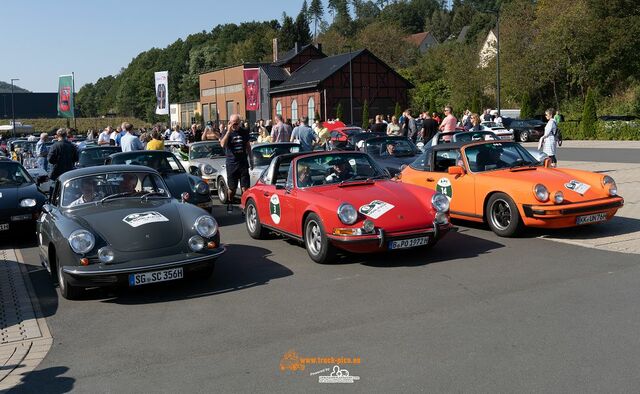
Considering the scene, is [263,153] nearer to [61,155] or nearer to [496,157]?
[61,155]

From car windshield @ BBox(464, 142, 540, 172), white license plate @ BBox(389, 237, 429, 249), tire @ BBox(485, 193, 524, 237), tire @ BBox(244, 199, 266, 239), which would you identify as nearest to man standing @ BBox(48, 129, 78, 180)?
tire @ BBox(244, 199, 266, 239)

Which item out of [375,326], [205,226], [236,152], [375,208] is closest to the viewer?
[375,326]

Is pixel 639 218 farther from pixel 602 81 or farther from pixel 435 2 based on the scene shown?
pixel 435 2

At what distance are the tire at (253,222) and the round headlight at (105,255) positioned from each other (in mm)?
3746

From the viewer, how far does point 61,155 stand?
14.7 meters

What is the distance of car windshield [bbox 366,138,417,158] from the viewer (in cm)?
1647

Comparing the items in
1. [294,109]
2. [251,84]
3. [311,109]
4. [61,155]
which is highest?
[251,84]

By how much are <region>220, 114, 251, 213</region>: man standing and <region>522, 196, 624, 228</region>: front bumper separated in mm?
5911

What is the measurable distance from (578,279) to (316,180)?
3.80 m

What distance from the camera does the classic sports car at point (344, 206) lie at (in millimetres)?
8305

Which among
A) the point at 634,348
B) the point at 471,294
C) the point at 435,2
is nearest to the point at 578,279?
the point at 471,294

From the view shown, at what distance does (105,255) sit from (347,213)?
114 inches

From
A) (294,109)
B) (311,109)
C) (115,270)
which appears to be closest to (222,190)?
(115,270)

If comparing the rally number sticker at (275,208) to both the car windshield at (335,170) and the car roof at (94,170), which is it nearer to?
the car windshield at (335,170)
